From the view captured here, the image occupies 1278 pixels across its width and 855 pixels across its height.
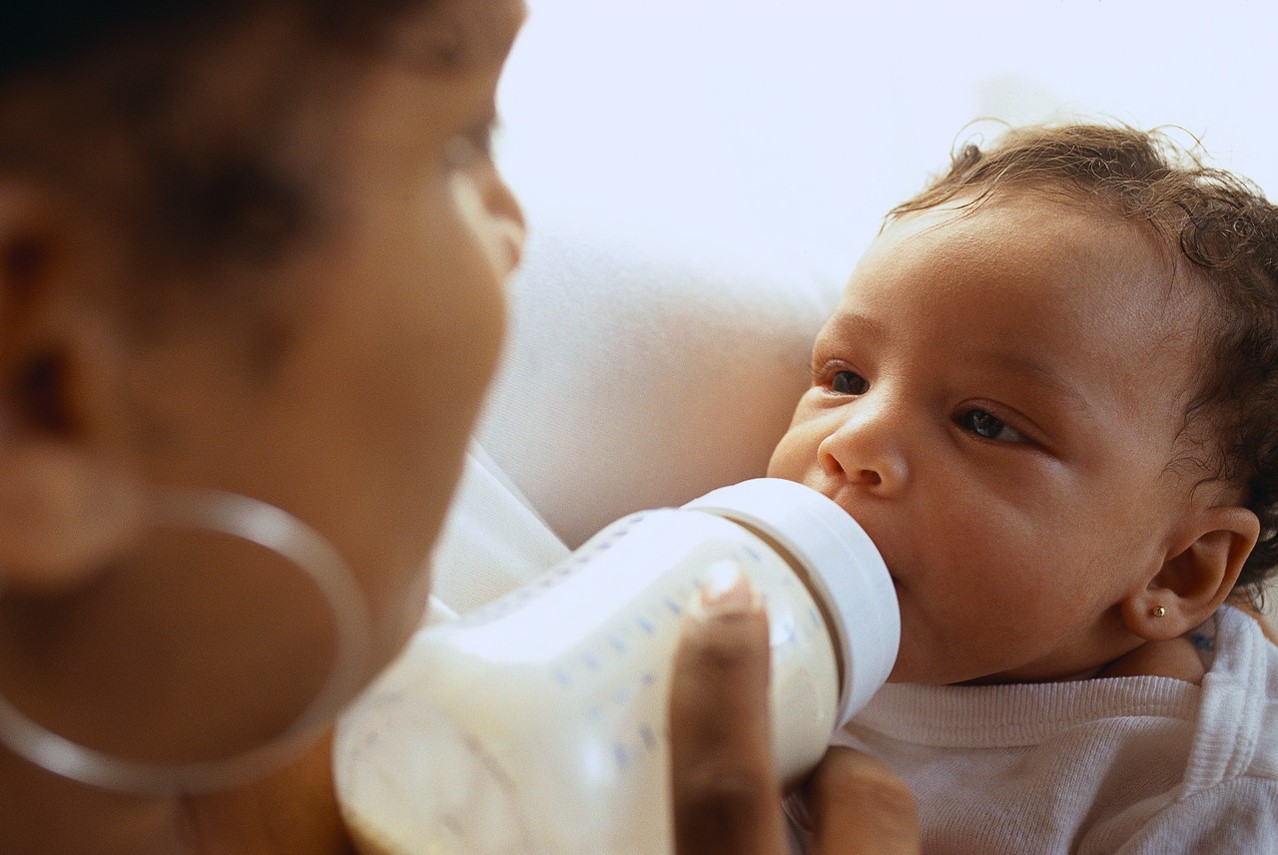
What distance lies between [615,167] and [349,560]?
3.48 feet

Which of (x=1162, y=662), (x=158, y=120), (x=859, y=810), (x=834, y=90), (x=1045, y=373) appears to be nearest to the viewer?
(x=158, y=120)

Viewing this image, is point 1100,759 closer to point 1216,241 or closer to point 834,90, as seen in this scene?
point 1216,241

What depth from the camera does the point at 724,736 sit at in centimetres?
57

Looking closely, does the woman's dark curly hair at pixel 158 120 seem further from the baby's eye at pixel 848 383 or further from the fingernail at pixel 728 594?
the baby's eye at pixel 848 383

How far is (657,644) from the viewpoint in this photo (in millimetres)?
654

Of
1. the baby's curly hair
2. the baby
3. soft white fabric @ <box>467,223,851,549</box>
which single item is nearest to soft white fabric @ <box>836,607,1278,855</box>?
the baby

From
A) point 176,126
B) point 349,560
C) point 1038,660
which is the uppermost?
point 176,126

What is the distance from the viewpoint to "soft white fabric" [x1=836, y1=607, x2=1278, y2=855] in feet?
3.05

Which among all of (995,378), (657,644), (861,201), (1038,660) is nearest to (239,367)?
(657,644)

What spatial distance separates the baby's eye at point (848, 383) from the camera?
3.44ft

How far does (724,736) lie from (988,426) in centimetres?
49

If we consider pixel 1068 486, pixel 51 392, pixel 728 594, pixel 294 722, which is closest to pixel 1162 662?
pixel 1068 486

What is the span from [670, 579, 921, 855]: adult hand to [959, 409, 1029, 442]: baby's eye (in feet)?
1.36

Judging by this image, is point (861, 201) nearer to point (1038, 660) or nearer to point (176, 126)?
point (1038, 660)
